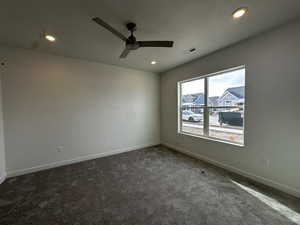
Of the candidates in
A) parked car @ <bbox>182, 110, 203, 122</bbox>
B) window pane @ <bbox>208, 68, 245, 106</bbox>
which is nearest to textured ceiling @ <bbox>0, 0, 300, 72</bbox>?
window pane @ <bbox>208, 68, 245, 106</bbox>

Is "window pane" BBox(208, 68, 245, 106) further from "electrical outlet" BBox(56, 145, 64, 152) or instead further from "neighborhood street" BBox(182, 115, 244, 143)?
"electrical outlet" BBox(56, 145, 64, 152)

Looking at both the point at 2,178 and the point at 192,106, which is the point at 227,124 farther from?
the point at 2,178

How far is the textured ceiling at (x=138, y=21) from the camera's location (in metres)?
1.59

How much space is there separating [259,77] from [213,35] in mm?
1130

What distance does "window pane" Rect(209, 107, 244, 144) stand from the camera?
8.72 ft

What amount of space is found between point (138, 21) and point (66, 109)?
2.61 metres

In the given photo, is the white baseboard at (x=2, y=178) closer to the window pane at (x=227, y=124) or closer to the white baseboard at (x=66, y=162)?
the white baseboard at (x=66, y=162)

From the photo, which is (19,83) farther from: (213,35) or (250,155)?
(250,155)

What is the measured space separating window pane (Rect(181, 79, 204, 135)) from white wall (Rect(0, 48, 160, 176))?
1288 mm

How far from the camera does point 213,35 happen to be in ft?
7.50

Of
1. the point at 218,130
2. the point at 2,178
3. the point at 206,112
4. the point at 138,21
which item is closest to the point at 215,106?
the point at 206,112

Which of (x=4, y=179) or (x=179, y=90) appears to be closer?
(x=4, y=179)

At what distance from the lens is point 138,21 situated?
1.89m

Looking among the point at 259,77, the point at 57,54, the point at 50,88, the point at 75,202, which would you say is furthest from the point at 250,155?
the point at 57,54
